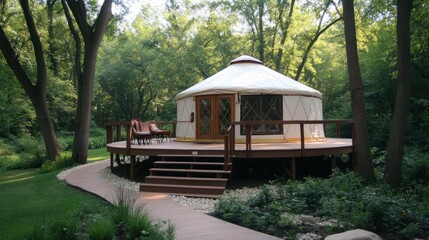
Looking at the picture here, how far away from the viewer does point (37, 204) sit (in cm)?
637

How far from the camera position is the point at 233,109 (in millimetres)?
10617

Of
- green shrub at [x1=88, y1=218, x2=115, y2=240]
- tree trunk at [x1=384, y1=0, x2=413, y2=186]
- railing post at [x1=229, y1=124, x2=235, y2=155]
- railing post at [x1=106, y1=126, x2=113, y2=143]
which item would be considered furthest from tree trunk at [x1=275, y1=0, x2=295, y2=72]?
green shrub at [x1=88, y1=218, x2=115, y2=240]

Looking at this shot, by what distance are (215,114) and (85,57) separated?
463cm

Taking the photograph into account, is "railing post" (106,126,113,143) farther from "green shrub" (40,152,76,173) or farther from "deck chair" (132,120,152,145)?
"green shrub" (40,152,76,173)

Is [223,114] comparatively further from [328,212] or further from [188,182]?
[328,212]

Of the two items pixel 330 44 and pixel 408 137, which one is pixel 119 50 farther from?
pixel 408 137

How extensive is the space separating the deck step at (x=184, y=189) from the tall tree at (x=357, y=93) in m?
2.84

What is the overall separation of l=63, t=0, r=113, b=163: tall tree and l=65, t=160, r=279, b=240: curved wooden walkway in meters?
4.33

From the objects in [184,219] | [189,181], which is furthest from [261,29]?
[184,219]

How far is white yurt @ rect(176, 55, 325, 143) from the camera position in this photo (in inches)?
416

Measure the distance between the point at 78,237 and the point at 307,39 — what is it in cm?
1613

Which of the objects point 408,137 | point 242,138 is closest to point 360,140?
point 242,138

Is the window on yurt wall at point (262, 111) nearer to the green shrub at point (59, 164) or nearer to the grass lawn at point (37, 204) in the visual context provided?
the grass lawn at point (37, 204)

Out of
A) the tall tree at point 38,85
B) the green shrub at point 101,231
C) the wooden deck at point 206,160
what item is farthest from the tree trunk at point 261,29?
the green shrub at point 101,231
